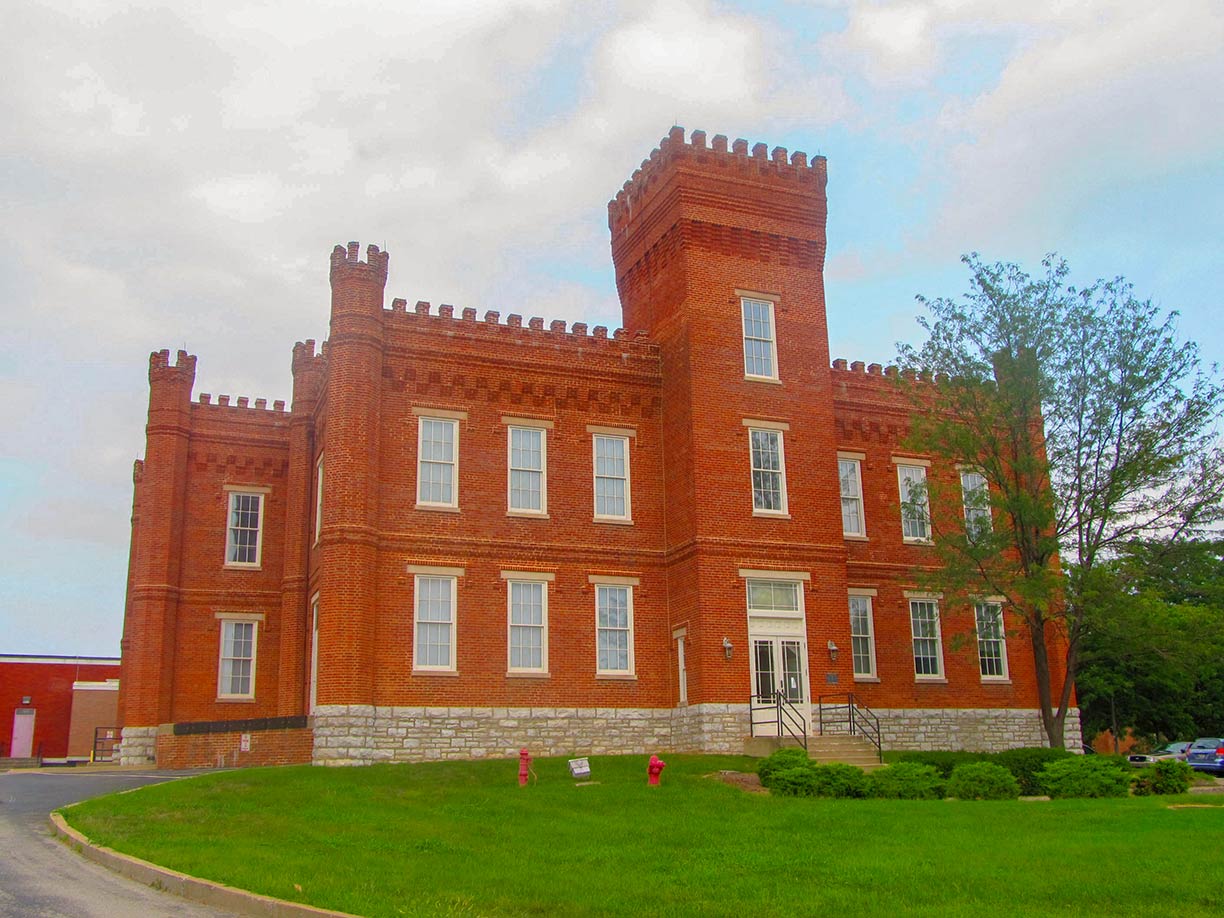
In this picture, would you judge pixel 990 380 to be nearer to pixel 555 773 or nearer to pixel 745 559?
pixel 745 559

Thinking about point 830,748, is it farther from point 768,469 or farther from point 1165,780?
point 768,469

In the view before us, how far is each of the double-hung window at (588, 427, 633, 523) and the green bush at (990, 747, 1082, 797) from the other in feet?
33.9

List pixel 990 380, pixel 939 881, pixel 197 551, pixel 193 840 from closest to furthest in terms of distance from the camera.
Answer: pixel 939 881, pixel 193 840, pixel 990 380, pixel 197 551

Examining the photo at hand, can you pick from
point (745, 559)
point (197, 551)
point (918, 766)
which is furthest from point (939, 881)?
point (197, 551)

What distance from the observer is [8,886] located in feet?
40.0

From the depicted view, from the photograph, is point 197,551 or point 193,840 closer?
point 193,840

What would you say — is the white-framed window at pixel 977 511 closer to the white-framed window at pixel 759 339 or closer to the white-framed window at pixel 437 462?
the white-framed window at pixel 759 339

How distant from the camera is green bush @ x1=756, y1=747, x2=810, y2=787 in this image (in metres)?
21.8

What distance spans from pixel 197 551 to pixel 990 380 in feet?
70.8

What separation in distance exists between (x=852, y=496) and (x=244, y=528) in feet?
56.0

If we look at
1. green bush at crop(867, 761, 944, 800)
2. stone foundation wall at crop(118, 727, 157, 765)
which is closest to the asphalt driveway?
stone foundation wall at crop(118, 727, 157, 765)

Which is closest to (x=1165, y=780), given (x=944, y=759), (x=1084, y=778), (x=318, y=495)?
(x=1084, y=778)

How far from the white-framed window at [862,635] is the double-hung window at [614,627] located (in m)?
5.90

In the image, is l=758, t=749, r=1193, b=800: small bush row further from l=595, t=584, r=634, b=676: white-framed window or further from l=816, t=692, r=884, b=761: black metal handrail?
l=595, t=584, r=634, b=676: white-framed window
